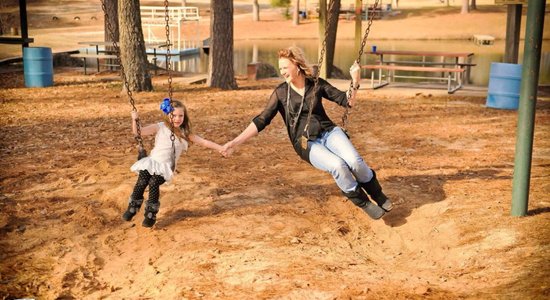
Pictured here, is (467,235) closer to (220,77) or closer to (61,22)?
(220,77)

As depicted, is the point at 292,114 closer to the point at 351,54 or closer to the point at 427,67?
the point at 427,67

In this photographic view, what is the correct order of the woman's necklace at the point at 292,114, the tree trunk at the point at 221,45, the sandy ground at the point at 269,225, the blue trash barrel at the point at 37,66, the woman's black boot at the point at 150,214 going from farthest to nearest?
the blue trash barrel at the point at 37,66 < the tree trunk at the point at 221,45 < the woman's necklace at the point at 292,114 < the woman's black boot at the point at 150,214 < the sandy ground at the point at 269,225

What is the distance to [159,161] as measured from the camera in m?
5.65

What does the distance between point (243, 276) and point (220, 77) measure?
11015 mm

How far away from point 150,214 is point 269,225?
1028mm

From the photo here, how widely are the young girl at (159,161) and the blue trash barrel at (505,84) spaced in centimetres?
813

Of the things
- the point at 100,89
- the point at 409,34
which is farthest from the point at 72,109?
the point at 409,34

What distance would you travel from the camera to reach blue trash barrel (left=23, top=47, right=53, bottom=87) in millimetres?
15023

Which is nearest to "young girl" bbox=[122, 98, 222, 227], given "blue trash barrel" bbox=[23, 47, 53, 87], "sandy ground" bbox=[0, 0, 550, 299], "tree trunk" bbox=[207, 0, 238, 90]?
"sandy ground" bbox=[0, 0, 550, 299]

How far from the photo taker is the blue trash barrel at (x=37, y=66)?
591 inches

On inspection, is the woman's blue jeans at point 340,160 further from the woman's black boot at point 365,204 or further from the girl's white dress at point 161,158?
the girl's white dress at point 161,158

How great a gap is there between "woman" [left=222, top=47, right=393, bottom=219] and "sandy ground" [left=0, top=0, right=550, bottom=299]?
1.29 feet

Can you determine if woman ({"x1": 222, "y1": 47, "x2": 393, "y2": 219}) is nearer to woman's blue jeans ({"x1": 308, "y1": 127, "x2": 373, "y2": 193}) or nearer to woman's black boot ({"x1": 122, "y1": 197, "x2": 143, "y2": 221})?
woman's blue jeans ({"x1": 308, "y1": 127, "x2": 373, "y2": 193})

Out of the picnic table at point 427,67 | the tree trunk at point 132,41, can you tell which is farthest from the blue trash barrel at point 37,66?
the picnic table at point 427,67
